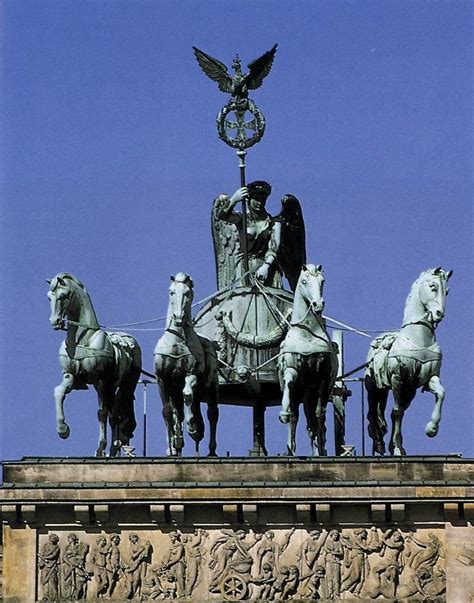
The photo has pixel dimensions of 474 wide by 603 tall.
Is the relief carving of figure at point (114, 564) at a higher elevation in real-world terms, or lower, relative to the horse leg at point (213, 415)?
lower

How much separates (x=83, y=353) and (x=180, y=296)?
220 centimetres

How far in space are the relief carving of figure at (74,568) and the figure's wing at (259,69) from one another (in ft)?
35.7

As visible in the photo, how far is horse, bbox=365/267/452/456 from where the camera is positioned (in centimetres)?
7325

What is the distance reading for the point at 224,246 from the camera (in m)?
79.3

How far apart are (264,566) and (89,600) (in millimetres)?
3091

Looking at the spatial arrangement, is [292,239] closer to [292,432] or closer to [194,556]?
[292,432]

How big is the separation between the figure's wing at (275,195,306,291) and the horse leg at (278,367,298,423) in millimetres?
5556

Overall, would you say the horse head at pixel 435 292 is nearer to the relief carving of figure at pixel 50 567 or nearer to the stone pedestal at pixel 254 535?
the stone pedestal at pixel 254 535

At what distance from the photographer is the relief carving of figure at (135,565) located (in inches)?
2842

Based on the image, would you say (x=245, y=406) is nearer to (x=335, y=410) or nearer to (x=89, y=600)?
(x=335, y=410)

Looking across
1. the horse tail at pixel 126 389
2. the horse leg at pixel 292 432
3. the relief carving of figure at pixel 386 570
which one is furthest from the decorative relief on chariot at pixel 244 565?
the horse tail at pixel 126 389

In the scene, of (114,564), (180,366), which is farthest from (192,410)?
(114,564)

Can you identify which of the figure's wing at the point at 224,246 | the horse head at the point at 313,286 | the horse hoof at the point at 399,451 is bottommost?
the horse hoof at the point at 399,451

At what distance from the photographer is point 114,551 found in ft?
237
